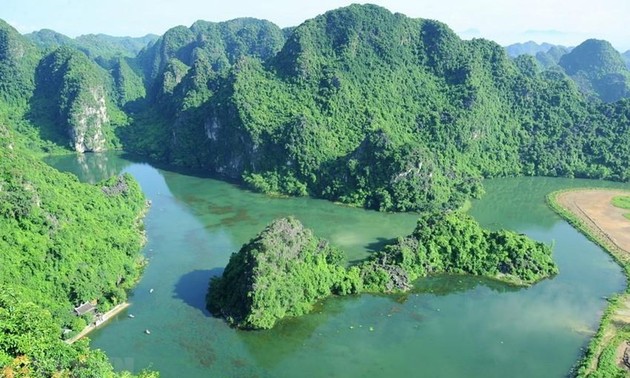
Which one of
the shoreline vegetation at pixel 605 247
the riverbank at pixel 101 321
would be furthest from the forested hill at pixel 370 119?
the riverbank at pixel 101 321

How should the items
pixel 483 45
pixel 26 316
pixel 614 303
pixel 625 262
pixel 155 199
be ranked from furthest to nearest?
pixel 483 45, pixel 155 199, pixel 625 262, pixel 614 303, pixel 26 316

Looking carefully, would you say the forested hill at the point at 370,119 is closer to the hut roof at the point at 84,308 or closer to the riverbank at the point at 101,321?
the riverbank at the point at 101,321

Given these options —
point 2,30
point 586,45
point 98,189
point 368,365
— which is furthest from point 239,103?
point 586,45

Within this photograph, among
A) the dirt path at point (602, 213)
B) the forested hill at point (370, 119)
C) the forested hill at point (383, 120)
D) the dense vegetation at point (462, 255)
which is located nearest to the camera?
the dense vegetation at point (462, 255)

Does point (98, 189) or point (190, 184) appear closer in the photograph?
point (98, 189)

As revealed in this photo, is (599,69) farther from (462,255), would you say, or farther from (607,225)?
(462,255)

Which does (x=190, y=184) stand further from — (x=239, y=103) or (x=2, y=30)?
(x=2, y=30)
